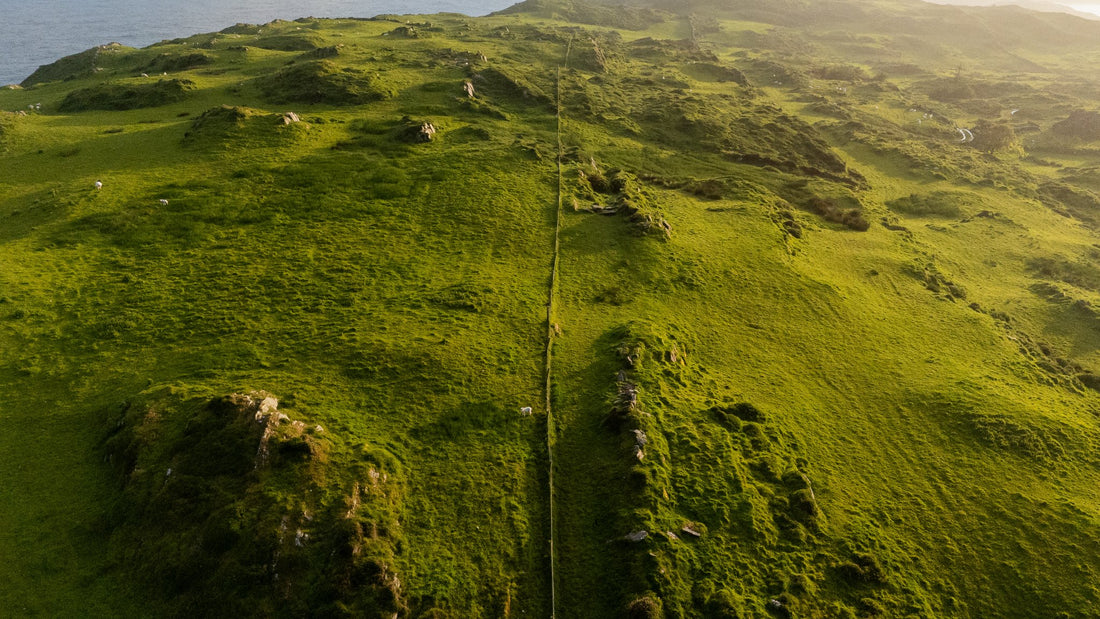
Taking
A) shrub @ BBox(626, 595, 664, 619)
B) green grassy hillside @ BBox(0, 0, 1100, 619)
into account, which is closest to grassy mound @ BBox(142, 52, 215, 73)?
green grassy hillside @ BBox(0, 0, 1100, 619)

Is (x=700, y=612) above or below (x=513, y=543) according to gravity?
below

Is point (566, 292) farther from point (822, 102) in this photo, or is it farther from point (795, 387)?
point (822, 102)

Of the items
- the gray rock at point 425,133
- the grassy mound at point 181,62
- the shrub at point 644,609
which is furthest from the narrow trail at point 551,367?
the grassy mound at point 181,62

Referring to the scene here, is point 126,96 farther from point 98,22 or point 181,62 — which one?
point 98,22

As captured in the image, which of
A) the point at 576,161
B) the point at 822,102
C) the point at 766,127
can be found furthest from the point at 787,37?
the point at 576,161

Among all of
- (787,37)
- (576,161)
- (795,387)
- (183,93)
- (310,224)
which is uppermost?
(787,37)

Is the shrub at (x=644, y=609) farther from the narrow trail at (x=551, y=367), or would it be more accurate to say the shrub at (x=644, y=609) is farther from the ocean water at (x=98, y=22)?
the ocean water at (x=98, y=22)

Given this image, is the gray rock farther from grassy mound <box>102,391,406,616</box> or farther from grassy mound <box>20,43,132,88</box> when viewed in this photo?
grassy mound <box>20,43,132,88</box>
